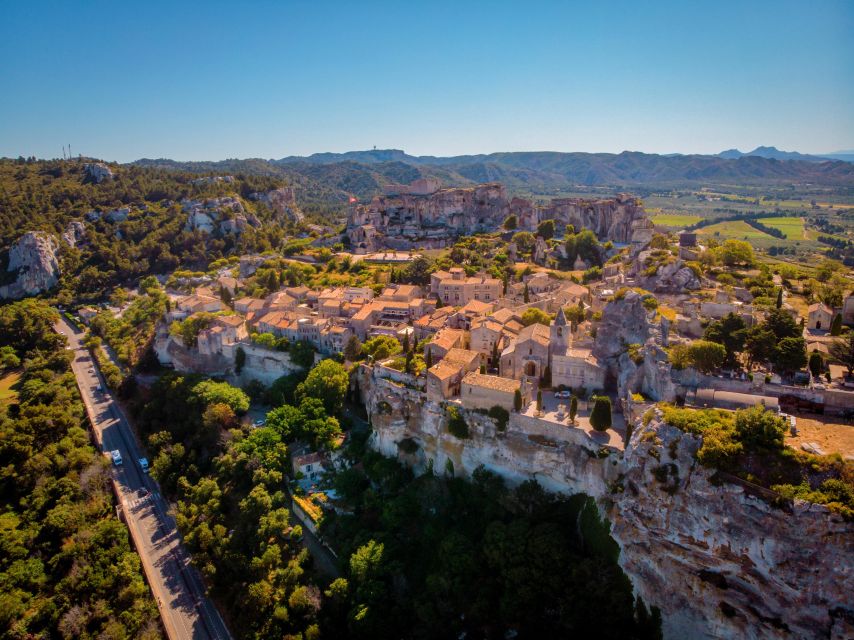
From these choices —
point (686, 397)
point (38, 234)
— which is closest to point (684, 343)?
point (686, 397)

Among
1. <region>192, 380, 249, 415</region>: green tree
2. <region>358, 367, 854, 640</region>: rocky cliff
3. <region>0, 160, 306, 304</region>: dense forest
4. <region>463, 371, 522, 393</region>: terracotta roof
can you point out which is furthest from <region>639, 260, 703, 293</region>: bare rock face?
<region>0, 160, 306, 304</region>: dense forest

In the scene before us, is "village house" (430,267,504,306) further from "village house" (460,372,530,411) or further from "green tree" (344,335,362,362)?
"village house" (460,372,530,411)

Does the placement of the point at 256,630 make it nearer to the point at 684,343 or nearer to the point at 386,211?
the point at 684,343

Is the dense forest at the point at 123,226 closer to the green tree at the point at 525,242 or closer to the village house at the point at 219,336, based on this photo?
the village house at the point at 219,336

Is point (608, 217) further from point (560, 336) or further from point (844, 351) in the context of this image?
point (844, 351)

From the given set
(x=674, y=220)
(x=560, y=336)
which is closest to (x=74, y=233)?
(x=560, y=336)

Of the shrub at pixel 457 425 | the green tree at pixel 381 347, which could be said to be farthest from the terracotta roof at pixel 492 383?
the green tree at pixel 381 347
